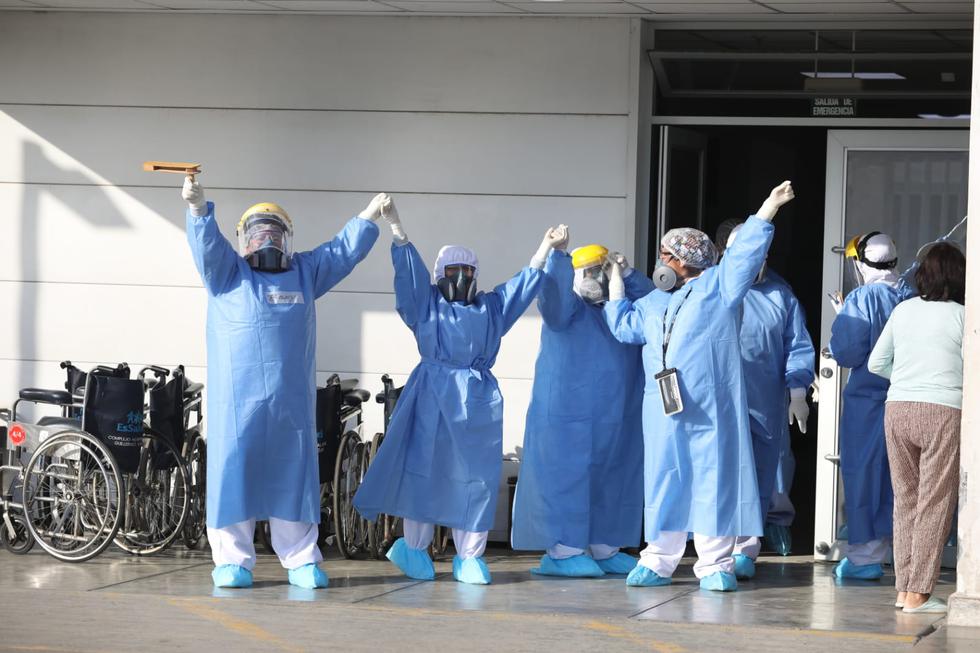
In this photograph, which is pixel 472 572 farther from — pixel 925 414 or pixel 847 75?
pixel 847 75

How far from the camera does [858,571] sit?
23.7ft

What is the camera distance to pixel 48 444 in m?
7.46

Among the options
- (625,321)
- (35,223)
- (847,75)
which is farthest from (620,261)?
(35,223)

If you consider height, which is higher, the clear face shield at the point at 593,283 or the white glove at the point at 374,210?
the white glove at the point at 374,210

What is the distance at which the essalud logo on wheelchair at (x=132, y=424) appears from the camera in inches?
296

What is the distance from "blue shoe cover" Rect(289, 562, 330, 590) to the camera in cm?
675

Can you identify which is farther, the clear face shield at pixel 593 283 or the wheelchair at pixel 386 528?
the wheelchair at pixel 386 528

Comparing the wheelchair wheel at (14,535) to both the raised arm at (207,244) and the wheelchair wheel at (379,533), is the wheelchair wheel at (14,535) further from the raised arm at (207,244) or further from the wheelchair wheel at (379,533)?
the raised arm at (207,244)

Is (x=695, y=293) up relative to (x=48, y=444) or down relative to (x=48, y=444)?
up

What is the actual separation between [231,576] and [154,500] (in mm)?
1313

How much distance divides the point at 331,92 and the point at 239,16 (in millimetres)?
679

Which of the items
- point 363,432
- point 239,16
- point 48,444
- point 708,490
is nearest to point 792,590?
point 708,490

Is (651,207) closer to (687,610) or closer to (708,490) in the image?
(708,490)

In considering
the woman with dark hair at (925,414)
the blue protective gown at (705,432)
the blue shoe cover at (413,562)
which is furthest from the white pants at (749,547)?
the blue shoe cover at (413,562)
